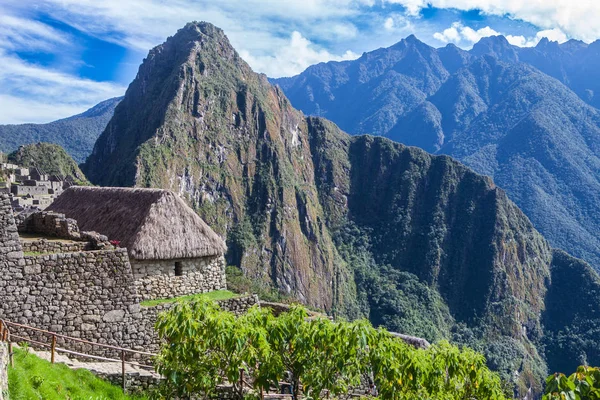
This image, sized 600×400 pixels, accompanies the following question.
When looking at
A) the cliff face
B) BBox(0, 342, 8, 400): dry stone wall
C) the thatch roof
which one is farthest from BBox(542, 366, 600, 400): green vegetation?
the cliff face

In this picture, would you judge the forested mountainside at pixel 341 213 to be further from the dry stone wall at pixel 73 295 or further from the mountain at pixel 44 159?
the dry stone wall at pixel 73 295

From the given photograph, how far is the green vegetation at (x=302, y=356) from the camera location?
8438mm

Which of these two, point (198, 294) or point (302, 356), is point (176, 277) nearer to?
point (198, 294)

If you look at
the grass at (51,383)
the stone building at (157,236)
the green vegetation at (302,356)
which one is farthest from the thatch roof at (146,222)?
the green vegetation at (302,356)

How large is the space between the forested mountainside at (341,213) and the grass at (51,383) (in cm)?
10477

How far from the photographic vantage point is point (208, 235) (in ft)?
57.3

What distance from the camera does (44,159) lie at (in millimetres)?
83125

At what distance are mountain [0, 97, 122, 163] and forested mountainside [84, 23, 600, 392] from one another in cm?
1583

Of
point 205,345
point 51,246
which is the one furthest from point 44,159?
point 205,345

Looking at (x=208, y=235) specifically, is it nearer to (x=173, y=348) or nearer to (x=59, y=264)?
(x=59, y=264)

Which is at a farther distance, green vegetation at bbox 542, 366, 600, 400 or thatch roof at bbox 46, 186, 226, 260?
thatch roof at bbox 46, 186, 226, 260

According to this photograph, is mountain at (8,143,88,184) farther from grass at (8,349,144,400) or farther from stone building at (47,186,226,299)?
grass at (8,349,144,400)

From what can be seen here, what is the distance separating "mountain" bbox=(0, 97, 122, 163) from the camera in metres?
141

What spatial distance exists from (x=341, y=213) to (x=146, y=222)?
159 meters
